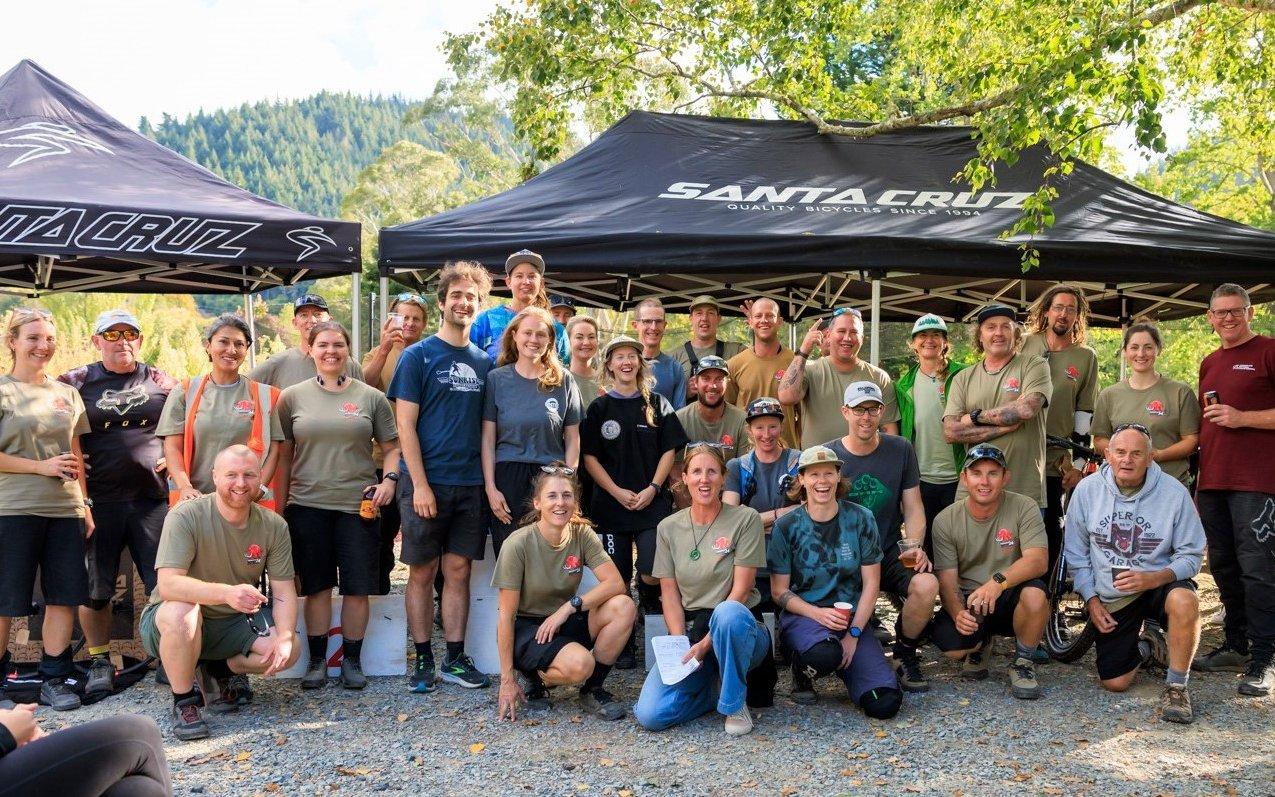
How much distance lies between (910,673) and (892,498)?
0.82 metres

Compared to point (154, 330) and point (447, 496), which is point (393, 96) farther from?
point (447, 496)

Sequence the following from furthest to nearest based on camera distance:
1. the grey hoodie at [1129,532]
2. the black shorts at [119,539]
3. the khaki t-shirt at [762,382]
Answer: the khaki t-shirt at [762,382]
the black shorts at [119,539]
the grey hoodie at [1129,532]

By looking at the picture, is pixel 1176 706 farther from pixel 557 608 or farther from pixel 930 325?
pixel 557 608

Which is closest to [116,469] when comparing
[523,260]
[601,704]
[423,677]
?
[423,677]

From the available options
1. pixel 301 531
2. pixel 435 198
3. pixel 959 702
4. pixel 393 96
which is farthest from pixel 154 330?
pixel 393 96

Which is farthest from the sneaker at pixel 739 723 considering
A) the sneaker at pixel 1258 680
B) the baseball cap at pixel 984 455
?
the sneaker at pixel 1258 680

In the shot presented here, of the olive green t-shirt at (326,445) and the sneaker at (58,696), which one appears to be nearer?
the sneaker at (58,696)

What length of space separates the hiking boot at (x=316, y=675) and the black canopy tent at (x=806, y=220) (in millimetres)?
2387

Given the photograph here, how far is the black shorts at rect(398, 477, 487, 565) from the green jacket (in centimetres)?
239

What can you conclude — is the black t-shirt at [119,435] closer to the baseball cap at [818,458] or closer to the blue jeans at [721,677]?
the blue jeans at [721,677]

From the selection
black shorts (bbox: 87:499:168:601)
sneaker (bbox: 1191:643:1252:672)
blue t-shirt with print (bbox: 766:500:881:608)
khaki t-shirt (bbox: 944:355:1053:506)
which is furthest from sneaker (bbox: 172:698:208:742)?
sneaker (bbox: 1191:643:1252:672)

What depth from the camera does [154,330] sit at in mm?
23203

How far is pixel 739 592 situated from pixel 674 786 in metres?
1.01

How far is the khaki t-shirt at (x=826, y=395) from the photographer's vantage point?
5.30 m
